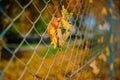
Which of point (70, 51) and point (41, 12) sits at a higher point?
point (41, 12)

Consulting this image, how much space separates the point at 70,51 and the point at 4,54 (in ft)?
6.32

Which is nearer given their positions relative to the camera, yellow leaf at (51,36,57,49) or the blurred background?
the blurred background

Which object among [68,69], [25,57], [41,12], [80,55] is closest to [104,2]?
[25,57]

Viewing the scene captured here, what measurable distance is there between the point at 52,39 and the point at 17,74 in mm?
2103

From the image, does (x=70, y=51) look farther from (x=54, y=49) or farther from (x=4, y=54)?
(x=4, y=54)

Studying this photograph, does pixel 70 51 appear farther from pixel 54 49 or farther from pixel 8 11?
pixel 8 11

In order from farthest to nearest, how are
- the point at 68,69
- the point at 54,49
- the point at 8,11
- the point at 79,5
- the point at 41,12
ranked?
the point at 8,11, the point at 79,5, the point at 68,69, the point at 54,49, the point at 41,12

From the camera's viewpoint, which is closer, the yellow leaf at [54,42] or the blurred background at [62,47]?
the blurred background at [62,47]

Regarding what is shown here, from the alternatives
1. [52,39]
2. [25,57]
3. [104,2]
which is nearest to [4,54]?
[25,57]

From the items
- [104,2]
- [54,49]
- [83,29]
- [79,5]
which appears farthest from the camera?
[104,2]

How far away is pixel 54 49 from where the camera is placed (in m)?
1.69

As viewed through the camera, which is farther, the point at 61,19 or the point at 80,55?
the point at 80,55

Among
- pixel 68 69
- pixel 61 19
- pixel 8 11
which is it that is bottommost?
pixel 68 69

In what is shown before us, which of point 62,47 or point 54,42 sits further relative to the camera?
point 62,47
